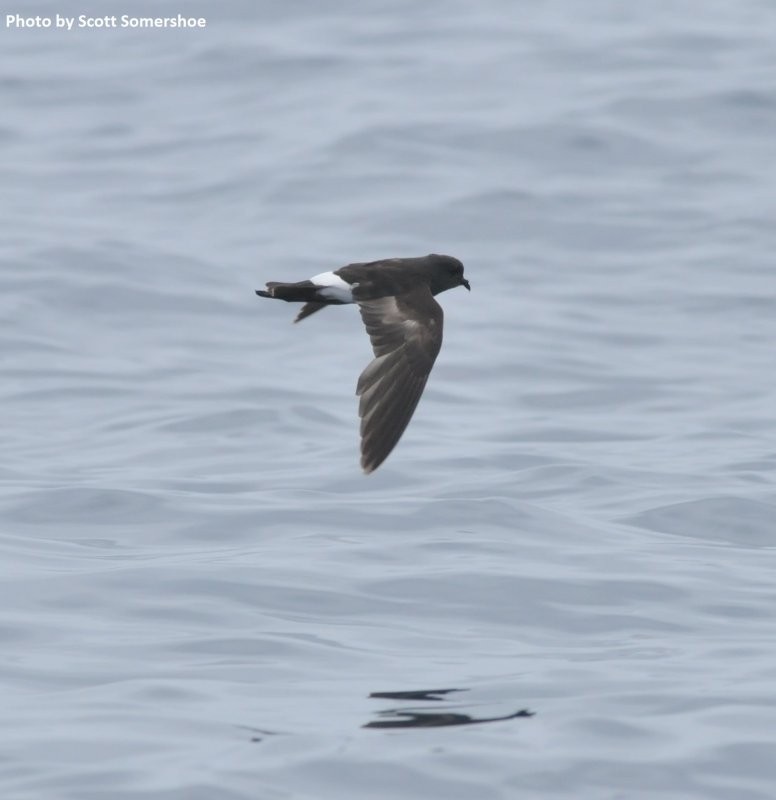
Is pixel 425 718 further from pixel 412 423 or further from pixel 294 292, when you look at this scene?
pixel 412 423

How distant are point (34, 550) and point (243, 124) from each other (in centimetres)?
1054

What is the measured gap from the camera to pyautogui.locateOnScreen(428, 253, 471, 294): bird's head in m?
7.61

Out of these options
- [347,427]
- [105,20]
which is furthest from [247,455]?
[105,20]

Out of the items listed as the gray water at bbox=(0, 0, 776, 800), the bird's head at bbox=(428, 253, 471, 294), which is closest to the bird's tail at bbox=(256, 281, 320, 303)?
the bird's head at bbox=(428, 253, 471, 294)

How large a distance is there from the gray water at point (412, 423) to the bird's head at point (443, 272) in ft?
3.75

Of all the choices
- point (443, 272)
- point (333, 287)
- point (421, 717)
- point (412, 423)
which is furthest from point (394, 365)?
point (412, 423)

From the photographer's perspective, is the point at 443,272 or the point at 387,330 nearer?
the point at 387,330

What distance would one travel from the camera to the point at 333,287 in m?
7.22

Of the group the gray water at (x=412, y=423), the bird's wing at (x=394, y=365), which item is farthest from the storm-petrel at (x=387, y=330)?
the gray water at (x=412, y=423)

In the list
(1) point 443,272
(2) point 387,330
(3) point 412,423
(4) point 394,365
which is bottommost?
(3) point 412,423

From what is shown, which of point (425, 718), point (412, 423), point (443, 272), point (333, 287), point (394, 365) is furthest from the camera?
point (412, 423)

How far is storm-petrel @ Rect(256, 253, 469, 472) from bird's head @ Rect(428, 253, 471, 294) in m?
0.05

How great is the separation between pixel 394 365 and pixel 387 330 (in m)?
0.16

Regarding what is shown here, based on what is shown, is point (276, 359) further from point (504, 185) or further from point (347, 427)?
point (504, 185)
